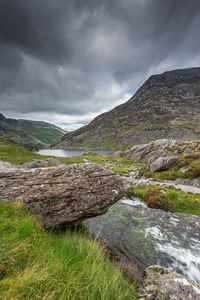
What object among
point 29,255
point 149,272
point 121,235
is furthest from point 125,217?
point 29,255

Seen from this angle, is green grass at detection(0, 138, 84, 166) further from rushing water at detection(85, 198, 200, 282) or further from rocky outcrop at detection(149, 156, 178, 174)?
rocky outcrop at detection(149, 156, 178, 174)

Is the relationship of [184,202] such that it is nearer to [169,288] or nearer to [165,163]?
[169,288]

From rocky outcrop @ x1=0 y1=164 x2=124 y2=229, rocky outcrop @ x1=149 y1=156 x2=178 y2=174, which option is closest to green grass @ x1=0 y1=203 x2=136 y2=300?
rocky outcrop @ x1=0 y1=164 x2=124 y2=229

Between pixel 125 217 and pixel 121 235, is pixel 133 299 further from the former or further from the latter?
pixel 125 217

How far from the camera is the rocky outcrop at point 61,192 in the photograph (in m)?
7.51

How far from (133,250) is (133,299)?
5.62 meters

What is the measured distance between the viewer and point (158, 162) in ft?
97.8

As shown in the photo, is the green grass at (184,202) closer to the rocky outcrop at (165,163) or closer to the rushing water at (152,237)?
the rushing water at (152,237)

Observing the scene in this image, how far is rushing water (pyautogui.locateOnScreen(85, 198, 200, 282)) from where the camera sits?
825 cm

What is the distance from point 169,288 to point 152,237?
707 centimetres

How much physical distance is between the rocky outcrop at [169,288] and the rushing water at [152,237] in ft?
11.4

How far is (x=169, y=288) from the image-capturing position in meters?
4.27

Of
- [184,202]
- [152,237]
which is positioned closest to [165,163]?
[184,202]

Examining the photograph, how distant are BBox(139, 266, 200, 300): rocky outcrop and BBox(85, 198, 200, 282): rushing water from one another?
347 cm
